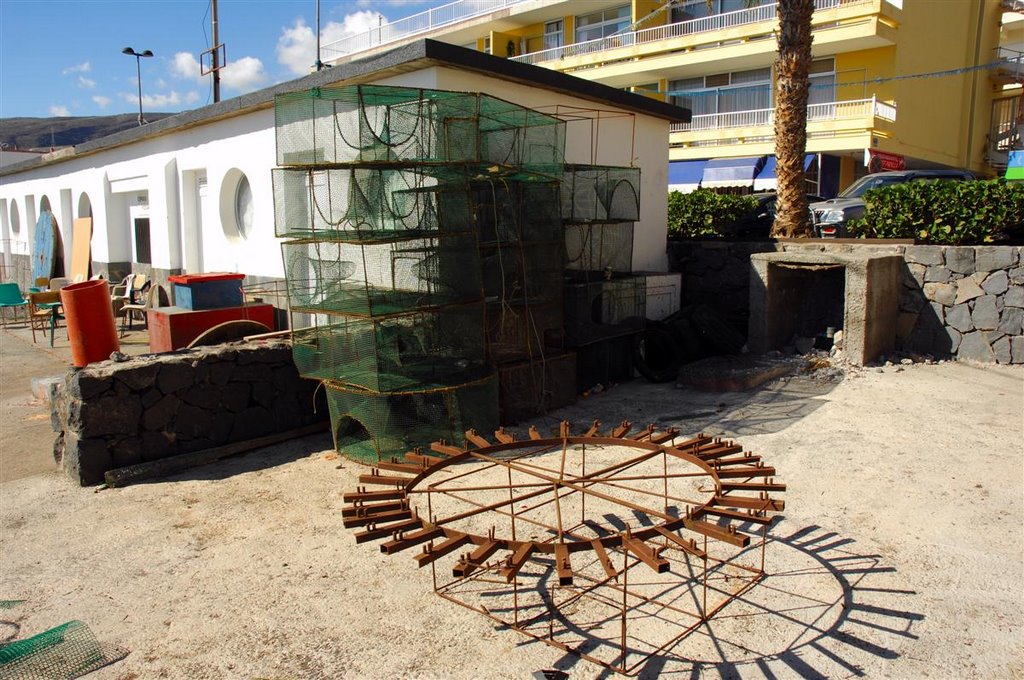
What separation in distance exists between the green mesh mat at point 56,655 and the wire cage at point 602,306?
572 cm

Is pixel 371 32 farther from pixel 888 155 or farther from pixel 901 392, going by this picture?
pixel 901 392

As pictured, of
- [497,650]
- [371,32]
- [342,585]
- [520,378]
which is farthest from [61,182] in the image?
[371,32]

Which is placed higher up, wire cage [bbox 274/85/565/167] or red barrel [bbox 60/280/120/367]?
wire cage [bbox 274/85/565/167]

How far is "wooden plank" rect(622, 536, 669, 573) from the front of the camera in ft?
9.49

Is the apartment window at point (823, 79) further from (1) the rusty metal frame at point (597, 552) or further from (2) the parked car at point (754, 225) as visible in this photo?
(1) the rusty metal frame at point (597, 552)

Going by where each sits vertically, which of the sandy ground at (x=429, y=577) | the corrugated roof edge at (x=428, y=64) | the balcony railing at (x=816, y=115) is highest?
the balcony railing at (x=816, y=115)

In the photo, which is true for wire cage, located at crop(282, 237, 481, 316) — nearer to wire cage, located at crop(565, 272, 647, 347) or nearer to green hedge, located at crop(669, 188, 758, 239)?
wire cage, located at crop(565, 272, 647, 347)

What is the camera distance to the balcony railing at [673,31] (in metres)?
24.6

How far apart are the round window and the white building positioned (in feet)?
0.05

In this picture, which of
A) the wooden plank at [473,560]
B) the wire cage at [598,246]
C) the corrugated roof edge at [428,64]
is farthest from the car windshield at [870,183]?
the wooden plank at [473,560]

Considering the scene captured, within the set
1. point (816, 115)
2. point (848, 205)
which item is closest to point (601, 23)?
point (816, 115)

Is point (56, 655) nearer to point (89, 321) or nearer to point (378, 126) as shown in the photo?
point (378, 126)

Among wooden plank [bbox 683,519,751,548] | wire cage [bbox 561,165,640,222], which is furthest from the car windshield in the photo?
wooden plank [bbox 683,519,751,548]

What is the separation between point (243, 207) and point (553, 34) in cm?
2400
